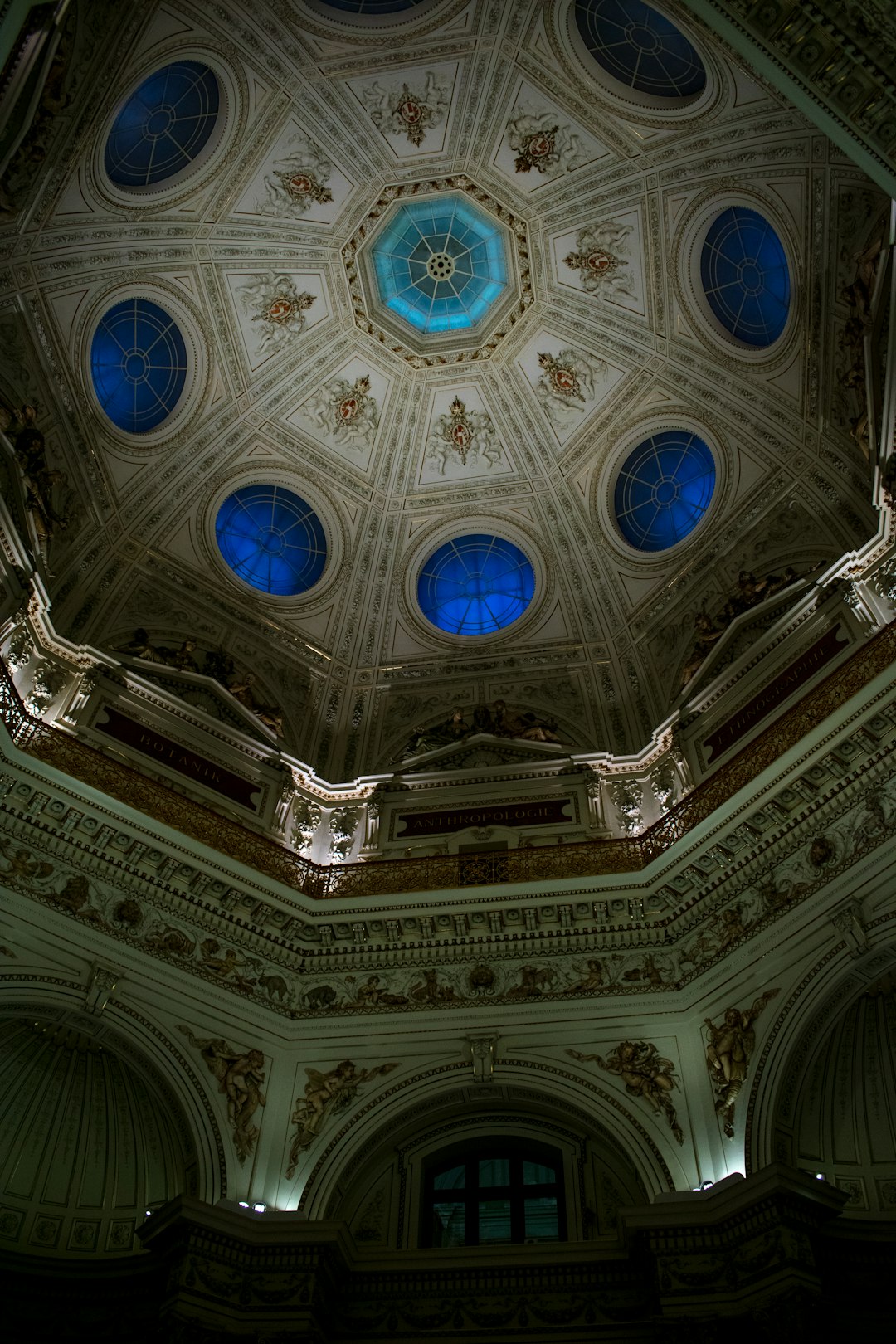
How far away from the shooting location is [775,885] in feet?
43.3

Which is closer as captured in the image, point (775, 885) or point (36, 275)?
point (775, 885)

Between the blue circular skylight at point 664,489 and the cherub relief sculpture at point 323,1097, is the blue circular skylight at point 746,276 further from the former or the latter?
the cherub relief sculpture at point 323,1097

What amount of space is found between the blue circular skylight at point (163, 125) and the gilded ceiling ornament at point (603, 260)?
20.2ft

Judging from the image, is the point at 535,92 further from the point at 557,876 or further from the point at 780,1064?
the point at 780,1064

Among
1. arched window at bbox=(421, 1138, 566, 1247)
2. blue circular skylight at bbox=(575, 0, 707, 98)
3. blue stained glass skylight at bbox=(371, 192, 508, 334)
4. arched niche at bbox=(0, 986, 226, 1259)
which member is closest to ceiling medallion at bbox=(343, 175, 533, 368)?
blue stained glass skylight at bbox=(371, 192, 508, 334)

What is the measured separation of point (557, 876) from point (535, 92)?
11.9 metres

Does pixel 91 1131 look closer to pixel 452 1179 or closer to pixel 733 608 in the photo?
pixel 452 1179

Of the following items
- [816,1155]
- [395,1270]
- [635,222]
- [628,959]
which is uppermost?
[635,222]

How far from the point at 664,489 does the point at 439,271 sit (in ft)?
17.9

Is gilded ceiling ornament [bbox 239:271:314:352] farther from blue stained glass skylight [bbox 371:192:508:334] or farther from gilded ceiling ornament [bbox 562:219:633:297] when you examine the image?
gilded ceiling ornament [bbox 562:219:633:297]

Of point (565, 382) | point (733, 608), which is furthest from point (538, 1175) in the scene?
point (565, 382)

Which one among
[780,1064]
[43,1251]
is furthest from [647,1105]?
[43,1251]

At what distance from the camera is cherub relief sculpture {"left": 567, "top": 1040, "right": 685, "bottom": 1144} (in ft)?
41.6

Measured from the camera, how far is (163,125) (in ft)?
55.1
